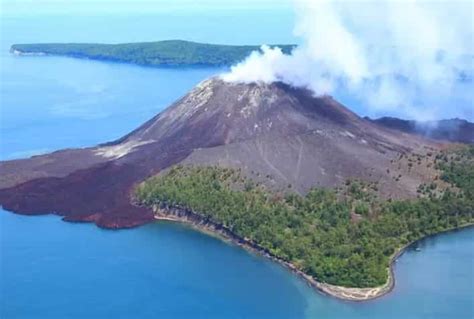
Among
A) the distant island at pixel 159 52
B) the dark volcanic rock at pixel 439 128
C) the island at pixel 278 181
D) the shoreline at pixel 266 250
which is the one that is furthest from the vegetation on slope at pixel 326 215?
the distant island at pixel 159 52

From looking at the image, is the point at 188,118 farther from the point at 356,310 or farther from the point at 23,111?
the point at 23,111

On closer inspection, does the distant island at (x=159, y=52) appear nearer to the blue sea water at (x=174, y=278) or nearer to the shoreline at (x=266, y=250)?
the blue sea water at (x=174, y=278)

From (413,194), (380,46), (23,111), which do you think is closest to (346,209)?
(413,194)

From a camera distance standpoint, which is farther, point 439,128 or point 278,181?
point 439,128

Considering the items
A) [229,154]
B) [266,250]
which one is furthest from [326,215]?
[229,154]

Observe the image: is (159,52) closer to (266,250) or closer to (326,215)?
(326,215)

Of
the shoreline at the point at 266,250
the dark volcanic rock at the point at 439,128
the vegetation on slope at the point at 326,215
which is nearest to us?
the shoreline at the point at 266,250

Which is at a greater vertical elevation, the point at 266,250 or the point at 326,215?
the point at 326,215

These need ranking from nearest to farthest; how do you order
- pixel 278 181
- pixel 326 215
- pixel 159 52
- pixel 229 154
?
1. pixel 326 215
2. pixel 278 181
3. pixel 229 154
4. pixel 159 52
